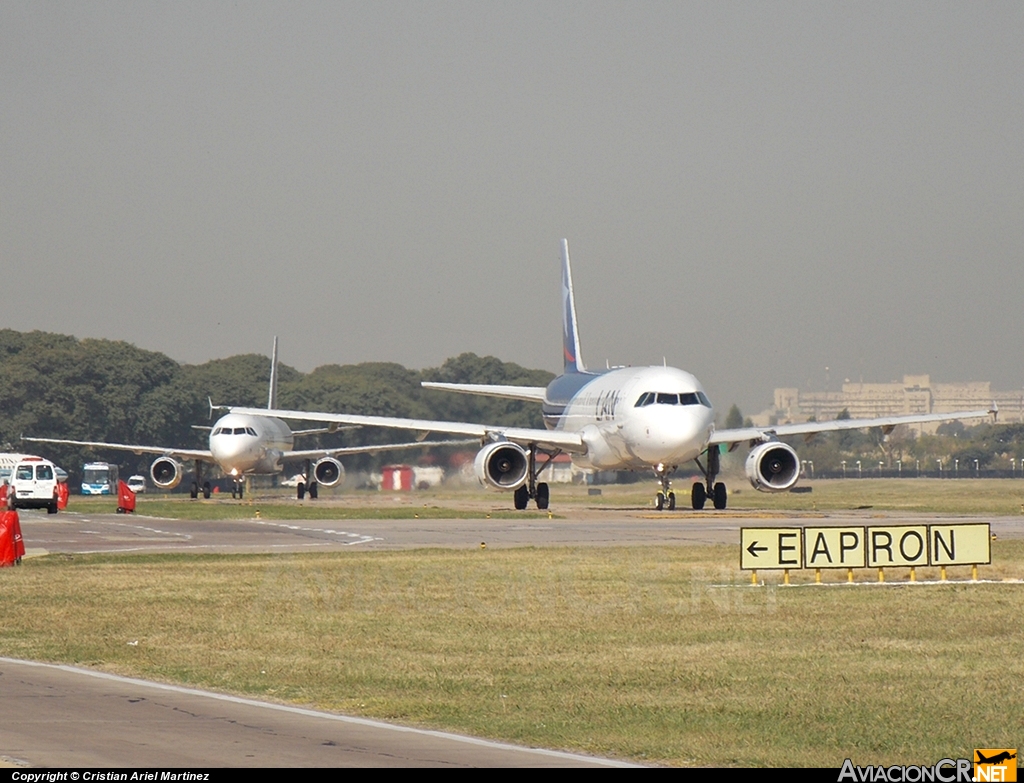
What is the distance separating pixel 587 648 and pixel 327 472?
62528mm

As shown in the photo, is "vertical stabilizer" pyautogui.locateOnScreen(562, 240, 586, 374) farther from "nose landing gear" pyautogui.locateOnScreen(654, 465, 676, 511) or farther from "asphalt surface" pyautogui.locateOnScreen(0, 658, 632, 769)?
"asphalt surface" pyautogui.locateOnScreen(0, 658, 632, 769)

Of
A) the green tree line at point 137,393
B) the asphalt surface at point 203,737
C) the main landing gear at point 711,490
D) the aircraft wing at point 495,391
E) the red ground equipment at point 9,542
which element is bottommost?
the asphalt surface at point 203,737

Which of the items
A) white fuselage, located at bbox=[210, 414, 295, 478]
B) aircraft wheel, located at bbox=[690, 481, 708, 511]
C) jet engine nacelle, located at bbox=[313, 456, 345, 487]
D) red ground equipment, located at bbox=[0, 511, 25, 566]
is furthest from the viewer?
jet engine nacelle, located at bbox=[313, 456, 345, 487]

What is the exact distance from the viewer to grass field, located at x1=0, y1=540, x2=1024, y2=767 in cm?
1267

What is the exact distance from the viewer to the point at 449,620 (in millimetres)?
20438

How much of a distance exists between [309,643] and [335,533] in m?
22.2

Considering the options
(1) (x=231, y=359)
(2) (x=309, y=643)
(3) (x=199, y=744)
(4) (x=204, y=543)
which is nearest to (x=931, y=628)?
(2) (x=309, y=643)

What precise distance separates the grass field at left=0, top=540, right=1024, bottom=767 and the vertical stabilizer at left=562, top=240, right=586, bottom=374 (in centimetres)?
3985

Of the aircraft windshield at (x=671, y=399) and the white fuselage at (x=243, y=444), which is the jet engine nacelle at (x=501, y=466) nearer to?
the aircraft windshield at (x=671, y=399)

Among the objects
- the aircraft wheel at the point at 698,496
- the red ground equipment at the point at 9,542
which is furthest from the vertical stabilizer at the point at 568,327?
the red ground equipment at the point at 9,542

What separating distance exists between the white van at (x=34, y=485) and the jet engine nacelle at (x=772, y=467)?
24.6 meters

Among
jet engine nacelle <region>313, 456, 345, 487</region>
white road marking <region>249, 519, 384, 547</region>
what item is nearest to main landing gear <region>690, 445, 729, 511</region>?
white road marking <region>249, 519, 384, 547</region>

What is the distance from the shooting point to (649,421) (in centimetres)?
4984

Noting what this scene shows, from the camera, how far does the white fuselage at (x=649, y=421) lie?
49.7 metres
